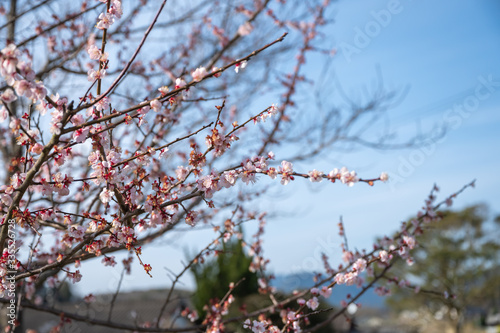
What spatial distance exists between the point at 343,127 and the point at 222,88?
175 cm

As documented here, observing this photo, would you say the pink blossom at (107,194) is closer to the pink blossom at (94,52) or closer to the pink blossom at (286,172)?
the pink blossom at (94,52)

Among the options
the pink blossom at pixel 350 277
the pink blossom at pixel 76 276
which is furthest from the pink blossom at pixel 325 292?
the pink blossom at pixel 76 276

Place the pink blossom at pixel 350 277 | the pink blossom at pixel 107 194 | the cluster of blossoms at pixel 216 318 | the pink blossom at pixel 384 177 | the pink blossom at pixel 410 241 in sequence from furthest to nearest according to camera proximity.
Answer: the pink blossom at pixel 410 241 → the cluster of blossoms at pixel 216 318 → the pink blossom at pixel 350 277 → the pink blossom at pixel 384 177 → the pink blossom at pixel 107 194

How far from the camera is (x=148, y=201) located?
6.53 ft

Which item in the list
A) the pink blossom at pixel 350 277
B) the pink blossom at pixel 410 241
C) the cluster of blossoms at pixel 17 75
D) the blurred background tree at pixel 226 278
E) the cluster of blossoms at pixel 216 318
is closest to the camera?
the cluster of blossoms at pixel 17 75

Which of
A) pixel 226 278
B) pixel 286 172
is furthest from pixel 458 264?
pixel 286 172

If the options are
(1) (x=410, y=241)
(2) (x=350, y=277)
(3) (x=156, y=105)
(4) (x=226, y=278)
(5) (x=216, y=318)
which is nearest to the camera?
(3) (x=156, y=105)

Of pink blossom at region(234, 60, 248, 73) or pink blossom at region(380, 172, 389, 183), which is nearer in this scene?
pink blossom at region(234, 60, 248, 73)

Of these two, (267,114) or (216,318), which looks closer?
(267,114)

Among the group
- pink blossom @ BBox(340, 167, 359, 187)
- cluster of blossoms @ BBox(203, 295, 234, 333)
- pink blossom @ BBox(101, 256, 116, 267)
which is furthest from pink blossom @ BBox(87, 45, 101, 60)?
cluster of blossoms @ BBox(203, 295, 234, 333)

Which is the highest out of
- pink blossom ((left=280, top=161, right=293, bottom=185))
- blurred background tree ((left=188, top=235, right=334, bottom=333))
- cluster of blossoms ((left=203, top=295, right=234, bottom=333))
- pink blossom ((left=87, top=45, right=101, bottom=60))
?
blurred background tree ((left=188, top=235, right=334, bottom=333))

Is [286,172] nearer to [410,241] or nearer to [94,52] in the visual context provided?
[94,52]

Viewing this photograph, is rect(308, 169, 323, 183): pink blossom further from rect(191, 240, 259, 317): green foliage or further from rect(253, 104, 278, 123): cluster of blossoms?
rect(191, 240, 259, 317): green foliage

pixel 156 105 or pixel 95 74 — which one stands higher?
pixel 95 74
